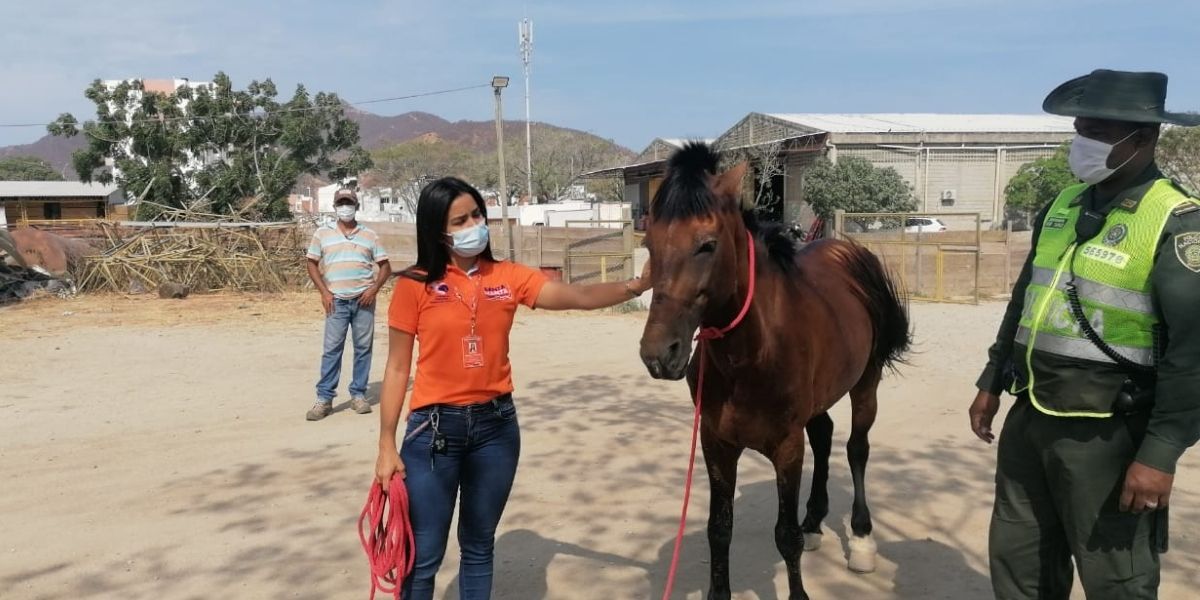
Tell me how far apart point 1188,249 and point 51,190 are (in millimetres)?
56034

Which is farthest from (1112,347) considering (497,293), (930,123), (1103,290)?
(930,123)

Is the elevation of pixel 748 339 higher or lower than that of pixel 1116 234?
lower

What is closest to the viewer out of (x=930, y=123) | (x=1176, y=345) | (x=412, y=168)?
(x=1176, y=345)

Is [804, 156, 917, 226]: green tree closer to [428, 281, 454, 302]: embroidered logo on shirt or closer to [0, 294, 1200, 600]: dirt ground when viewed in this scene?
[0, 294, 1200, 600]: dirt ground

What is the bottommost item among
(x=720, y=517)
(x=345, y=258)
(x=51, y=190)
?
(x=720, y=517)

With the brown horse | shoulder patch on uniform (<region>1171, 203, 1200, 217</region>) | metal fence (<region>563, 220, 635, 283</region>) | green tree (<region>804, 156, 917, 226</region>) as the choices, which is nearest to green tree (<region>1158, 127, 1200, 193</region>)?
green tree (<region>804, 156, 917, 226</region>)

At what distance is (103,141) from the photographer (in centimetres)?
2936

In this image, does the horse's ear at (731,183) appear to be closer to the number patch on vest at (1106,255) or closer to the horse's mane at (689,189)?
the horse's mane at (689,189)

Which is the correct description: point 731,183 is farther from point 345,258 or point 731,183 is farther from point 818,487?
point 345,258

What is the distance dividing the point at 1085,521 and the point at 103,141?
34.1 m

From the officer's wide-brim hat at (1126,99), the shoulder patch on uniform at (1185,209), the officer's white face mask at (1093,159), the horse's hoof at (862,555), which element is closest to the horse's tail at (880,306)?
the horse's hoof at (862,555)

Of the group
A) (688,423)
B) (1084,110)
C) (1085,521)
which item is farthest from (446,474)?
(688,423)

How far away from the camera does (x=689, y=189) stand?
2572mm

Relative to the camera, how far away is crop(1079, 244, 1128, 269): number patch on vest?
85.5 inches
